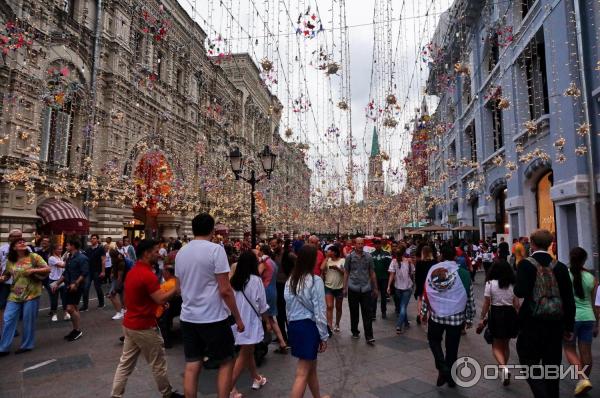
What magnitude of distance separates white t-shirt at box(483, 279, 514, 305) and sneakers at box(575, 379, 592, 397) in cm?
111

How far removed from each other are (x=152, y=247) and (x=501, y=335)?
15.0ft

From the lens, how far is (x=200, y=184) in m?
28.1

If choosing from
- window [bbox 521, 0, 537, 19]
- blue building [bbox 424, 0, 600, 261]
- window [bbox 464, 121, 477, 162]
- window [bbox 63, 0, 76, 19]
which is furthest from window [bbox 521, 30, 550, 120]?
window [bbox 63, 0, 76, 19]

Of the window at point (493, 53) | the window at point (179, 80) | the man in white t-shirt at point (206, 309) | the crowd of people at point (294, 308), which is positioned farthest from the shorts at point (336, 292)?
the window at point (179, 80)

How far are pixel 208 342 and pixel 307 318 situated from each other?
1.01 metres

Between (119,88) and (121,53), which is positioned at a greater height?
(121,53)

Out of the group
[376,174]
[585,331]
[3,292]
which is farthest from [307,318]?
[376,174]

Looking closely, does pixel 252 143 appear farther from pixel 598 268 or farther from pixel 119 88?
pixel 598 268

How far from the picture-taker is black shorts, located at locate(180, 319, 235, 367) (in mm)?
3893

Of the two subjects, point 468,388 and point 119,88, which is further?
point 119,88

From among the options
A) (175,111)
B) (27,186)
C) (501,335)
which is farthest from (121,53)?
(501,335)

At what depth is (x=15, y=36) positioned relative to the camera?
13.3m

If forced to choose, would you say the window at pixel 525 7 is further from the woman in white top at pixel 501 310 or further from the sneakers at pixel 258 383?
the sneakers at pixel 258 383

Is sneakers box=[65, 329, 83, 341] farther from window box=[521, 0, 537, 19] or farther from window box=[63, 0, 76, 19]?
window box=[521, 0, 537, 19]
